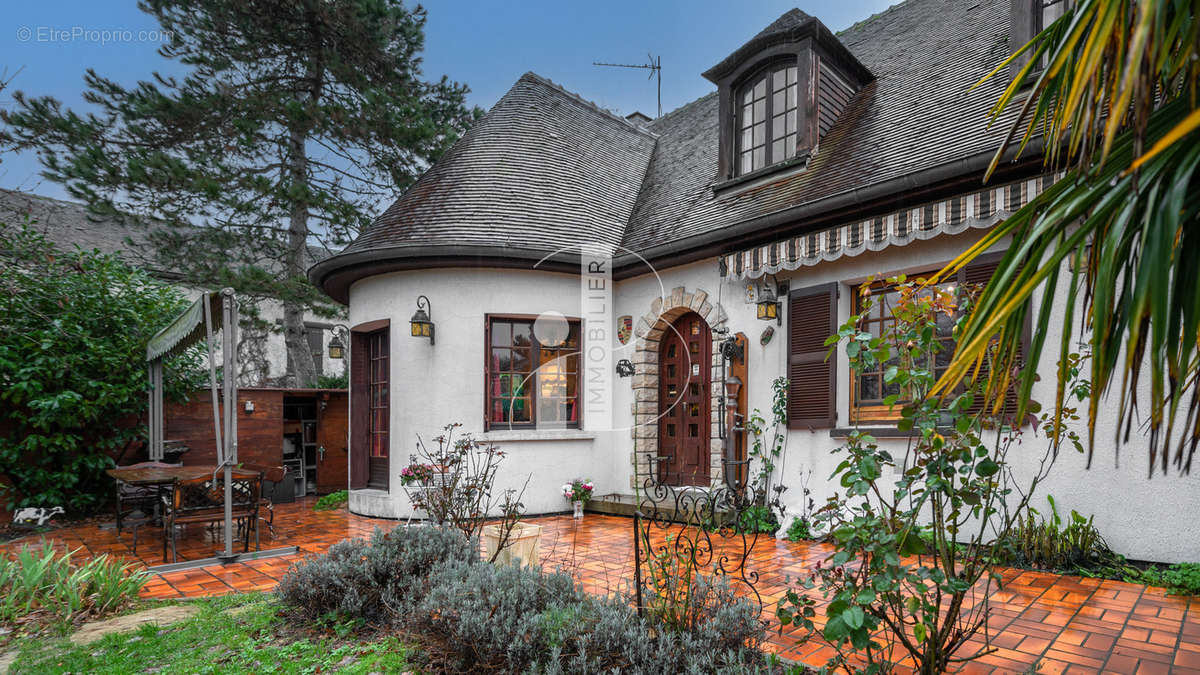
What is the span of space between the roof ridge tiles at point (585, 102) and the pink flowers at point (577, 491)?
6816 millimetres

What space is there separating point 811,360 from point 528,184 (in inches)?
186

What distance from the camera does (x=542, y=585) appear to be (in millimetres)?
3287

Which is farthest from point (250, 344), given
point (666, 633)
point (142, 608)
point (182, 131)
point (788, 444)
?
point (666, 633)

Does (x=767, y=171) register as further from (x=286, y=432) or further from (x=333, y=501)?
(x=286, y=432)

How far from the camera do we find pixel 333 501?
8945 mm

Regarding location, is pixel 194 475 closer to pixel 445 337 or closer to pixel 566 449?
pixel 445 337

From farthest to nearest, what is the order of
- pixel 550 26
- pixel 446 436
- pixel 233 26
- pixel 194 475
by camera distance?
pixel 550 26, pixel 233 26, pixel 446 436, pixel 194 475

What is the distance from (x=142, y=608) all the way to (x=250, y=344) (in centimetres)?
1271

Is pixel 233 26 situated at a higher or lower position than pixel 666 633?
higher

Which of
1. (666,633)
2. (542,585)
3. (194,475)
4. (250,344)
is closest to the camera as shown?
(666,633)

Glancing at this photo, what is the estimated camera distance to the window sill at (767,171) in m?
7.13

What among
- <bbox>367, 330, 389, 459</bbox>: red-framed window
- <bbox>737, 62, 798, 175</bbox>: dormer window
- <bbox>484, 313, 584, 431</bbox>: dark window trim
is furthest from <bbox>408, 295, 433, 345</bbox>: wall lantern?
<bbox>737, 62, 798, 175</bbox>: dormer window

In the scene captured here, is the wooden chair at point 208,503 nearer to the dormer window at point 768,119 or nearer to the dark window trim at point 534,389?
the dark window trim at point 534,389

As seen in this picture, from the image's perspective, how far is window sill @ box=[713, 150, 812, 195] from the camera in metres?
7.13
